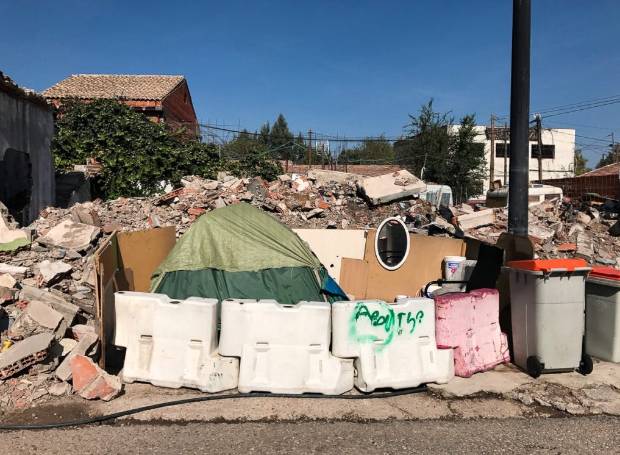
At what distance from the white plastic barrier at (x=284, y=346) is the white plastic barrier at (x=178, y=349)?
0.13 m

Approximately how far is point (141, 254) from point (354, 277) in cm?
366

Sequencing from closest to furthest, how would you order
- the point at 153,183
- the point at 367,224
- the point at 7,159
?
the point at 7,159
the point at 367,224
the point at 153,183

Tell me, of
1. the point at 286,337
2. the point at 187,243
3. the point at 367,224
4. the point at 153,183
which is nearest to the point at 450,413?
the point at 286,337

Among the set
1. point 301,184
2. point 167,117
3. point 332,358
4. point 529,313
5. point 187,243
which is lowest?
point 332,358

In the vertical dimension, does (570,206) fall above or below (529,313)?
above

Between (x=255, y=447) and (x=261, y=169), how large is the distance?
56.6ft

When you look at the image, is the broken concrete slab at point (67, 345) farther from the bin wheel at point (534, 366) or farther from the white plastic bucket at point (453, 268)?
the white plastic bucket at point (453, 268)

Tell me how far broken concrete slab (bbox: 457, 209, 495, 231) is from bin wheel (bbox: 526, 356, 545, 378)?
601 cm

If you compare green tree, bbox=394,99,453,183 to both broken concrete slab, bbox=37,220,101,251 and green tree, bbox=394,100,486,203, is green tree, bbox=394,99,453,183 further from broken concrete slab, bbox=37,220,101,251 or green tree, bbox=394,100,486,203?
broken concrete slab, bbox=37,220,101,251

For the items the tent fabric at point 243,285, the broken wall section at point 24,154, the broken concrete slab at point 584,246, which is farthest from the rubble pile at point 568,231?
the broken wall section at point 24,154

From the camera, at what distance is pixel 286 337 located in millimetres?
4691

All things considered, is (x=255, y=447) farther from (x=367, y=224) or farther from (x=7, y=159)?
(x=7, y=159)

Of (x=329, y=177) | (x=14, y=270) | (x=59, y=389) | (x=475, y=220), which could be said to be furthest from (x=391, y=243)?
(x=329, y=177)

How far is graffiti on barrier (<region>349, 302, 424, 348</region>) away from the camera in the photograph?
4766 millimetres
